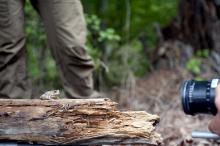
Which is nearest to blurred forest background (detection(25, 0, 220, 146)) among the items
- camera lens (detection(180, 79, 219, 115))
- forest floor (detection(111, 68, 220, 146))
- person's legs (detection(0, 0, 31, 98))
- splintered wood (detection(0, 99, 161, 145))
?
forest floor (detection(111, 68, 220, 146))

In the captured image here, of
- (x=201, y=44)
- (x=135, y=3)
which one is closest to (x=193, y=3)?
(x=201, y=44)

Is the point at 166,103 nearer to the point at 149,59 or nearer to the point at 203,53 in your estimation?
the point at 203,53

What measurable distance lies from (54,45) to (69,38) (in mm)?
152

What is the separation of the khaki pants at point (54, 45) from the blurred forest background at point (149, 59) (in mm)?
1239

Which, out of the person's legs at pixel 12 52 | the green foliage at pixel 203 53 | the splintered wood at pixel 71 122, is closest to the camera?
the splintered wood at pixel 71 122

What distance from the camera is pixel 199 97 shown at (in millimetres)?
2373

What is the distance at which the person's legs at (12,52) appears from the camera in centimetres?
374

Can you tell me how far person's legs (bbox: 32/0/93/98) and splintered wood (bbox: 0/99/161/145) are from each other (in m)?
0.91

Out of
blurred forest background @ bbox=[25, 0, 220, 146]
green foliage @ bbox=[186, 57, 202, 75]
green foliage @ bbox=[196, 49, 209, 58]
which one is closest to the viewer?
blurred forest background @ bbox=[25, 0, 220, 146]

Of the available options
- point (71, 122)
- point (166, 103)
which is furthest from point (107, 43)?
point (71, 122)

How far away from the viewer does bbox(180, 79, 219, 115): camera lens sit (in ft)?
7.62

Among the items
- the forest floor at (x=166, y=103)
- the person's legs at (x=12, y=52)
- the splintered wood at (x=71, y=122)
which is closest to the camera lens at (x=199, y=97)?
the splintered wood at (x=71, y=122)

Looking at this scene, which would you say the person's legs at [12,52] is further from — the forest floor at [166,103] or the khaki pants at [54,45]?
the forest floor at [166,103]

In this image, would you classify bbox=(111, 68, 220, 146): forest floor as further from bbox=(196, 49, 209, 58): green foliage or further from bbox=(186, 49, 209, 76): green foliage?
bbox=(196, 49, 209, 58): green foliage
